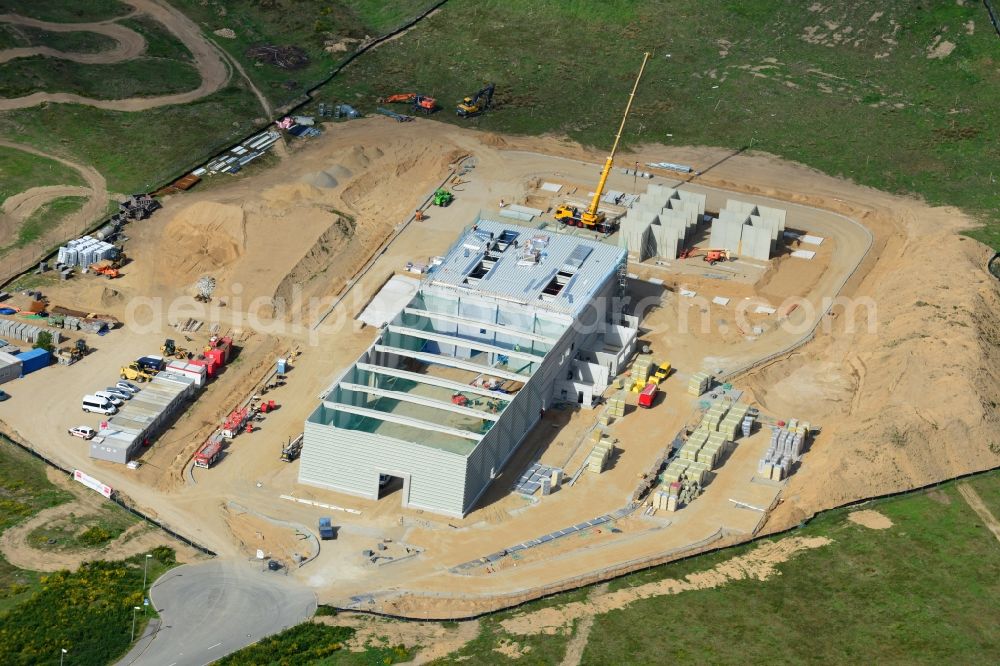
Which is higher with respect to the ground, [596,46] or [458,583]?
[596,46]

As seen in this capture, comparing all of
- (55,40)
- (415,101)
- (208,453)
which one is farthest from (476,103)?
(208,453)

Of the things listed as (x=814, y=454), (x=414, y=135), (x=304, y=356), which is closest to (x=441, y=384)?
(x=304, y=356)

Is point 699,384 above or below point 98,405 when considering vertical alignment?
above

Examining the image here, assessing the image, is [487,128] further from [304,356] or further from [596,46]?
[304,356]

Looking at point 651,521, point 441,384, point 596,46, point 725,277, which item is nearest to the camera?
point 651,521

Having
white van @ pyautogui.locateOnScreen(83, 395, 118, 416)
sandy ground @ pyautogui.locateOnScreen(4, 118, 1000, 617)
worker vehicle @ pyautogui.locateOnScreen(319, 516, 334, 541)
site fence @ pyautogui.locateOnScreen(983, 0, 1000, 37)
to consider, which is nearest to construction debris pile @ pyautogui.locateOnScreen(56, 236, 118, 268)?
sandy ground @ pyautogui.locateOnScreen(4, 118, 1000, 617)

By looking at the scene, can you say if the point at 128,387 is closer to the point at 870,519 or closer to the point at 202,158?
the point at 202,158
